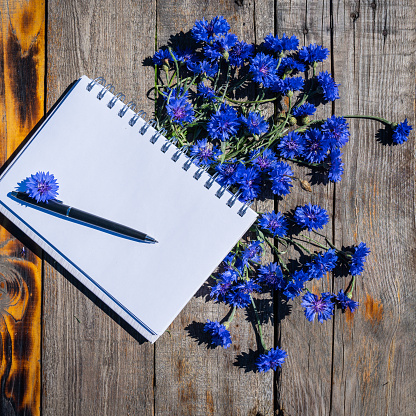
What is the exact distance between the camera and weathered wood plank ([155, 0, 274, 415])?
748 millimetres

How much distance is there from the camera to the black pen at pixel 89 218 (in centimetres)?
67

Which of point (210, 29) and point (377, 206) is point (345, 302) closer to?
point (377, 206)

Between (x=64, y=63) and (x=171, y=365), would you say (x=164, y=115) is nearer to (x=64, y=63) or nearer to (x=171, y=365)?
(x=64, y=63)

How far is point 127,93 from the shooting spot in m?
0.74

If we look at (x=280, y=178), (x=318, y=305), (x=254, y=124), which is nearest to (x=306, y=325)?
(x=318, y=305)

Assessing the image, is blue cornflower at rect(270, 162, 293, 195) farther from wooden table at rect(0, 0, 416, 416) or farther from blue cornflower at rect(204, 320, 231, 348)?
blue cornflower at rect(204, 320, 231, 348)

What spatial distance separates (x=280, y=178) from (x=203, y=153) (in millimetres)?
151

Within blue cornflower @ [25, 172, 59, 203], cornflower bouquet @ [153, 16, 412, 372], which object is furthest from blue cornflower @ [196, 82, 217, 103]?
blue cornflower @ [25, 172, 59, 203]

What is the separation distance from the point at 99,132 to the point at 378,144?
1.83 feet

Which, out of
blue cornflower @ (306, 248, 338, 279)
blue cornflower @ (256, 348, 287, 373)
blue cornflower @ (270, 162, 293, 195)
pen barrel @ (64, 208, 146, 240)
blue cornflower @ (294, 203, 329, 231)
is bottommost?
blue cornflower @ (256, 348, 287, 373)

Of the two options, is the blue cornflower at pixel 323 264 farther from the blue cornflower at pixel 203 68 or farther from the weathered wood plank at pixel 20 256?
the weathered wood plank at pixel 20 256

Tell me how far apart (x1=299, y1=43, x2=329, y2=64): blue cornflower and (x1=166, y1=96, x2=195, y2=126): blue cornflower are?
0.25 metres

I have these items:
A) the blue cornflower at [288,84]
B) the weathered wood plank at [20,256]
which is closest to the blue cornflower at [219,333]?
the weathered wood plank at [20,256]

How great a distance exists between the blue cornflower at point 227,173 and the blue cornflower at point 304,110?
0.16m
